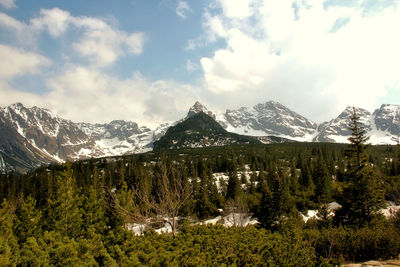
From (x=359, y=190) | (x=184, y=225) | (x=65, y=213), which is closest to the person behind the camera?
(x=184, y=225)

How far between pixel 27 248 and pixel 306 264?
28.1 feet

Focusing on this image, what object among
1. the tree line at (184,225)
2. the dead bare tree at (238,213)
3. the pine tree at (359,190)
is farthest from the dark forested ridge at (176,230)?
the dead bare tree at (238,213)

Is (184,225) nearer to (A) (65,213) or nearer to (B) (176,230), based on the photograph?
(B) (176,230)

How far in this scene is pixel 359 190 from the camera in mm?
24188

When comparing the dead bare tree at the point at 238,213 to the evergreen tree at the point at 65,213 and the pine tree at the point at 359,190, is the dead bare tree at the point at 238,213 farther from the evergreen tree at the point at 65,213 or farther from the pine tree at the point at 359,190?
the evergreen tree at the point at 65,213

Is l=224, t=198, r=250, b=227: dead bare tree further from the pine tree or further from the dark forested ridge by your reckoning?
the pine tree

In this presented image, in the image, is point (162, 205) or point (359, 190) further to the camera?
point (359, 190)

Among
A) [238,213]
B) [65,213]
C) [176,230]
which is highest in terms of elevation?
[176,230]

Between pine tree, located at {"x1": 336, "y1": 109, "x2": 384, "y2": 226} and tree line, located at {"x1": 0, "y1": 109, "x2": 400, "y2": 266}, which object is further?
pine tree, located at {"x1": 336, "y1": 109, "x2": 384, "y2": 226}

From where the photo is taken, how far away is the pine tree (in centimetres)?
2334

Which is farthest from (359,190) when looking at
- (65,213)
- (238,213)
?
(65,213)

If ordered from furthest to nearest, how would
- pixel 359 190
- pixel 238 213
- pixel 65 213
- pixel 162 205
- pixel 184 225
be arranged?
1. pixel 238 213
2. pixel 359 190
3. pixel 65 213
4. pixel 162 205
5. pixel 184 225

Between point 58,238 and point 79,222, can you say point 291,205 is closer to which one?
point 79,222

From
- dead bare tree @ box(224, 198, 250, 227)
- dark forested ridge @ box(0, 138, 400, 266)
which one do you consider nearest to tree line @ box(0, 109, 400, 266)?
dark forested ridge @ box(0, 138, 400, 266)
